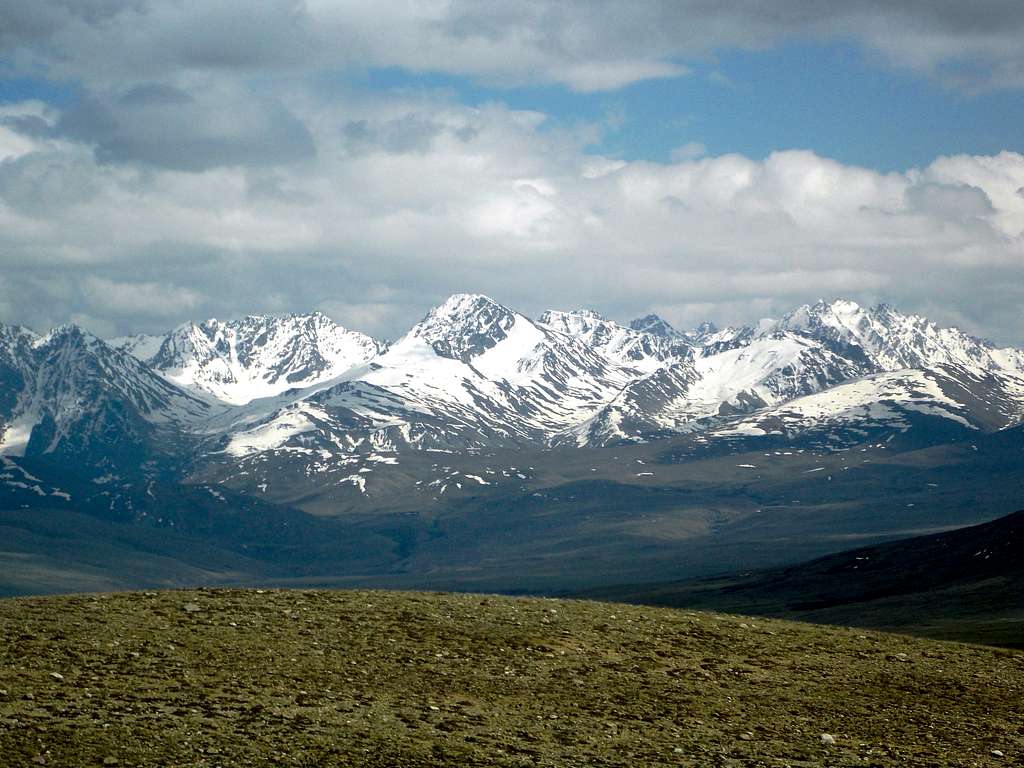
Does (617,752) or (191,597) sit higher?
(191,597)

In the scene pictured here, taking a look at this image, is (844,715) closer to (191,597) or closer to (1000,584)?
(191,597)

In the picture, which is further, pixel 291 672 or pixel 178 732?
pixel 291 672

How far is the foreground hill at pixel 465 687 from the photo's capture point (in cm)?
3356

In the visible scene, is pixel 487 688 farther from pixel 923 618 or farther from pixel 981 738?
pixel 923 618

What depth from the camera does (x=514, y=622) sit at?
4838 centimetres

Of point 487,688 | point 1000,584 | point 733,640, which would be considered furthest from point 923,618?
point 487,688

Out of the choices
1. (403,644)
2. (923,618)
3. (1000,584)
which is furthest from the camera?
(1000,584)

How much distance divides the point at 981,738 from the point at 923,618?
133 m

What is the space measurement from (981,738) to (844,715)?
13.3 ft

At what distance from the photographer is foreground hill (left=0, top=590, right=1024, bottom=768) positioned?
33562mm

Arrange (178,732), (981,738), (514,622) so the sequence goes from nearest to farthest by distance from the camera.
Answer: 1. (178,732)
2. (981,738)
3. (514,622)

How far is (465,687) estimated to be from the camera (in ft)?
131

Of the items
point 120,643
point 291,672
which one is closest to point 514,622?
point 291,672

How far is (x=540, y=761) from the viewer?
33375 mm
